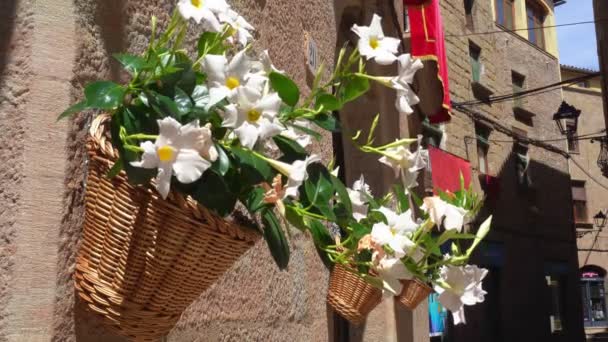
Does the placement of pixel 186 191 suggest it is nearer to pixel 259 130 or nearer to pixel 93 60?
pixel 259 130

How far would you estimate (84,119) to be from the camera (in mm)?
1781

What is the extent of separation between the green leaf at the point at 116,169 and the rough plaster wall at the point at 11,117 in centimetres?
29

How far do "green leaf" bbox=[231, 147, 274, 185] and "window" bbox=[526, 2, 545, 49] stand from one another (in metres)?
21.0

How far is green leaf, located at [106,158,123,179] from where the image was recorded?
138cm

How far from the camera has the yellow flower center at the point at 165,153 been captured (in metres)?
1.21

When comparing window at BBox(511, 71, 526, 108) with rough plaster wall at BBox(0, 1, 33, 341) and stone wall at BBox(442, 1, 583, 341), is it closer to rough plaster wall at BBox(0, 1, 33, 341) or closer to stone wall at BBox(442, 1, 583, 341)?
stone wall at BBox(442, 1, 583, 341)

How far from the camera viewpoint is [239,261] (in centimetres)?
259

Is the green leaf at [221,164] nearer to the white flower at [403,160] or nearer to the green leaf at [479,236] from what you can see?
the white flower at [403,160]

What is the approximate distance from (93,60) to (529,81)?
19.9 m

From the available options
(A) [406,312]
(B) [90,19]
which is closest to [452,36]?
(A) [406,312]

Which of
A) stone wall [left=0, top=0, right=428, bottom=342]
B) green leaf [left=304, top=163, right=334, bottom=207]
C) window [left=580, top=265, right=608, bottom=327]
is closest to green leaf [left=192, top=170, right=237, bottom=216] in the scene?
green leaf [left=304, top=163, right=334, bottom=207]

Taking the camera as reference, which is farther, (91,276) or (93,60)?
(93,60)

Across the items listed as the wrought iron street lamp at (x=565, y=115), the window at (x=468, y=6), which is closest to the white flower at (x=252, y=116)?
the wrought iron street lamp at (x=565, y=115)

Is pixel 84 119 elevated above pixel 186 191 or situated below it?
above
